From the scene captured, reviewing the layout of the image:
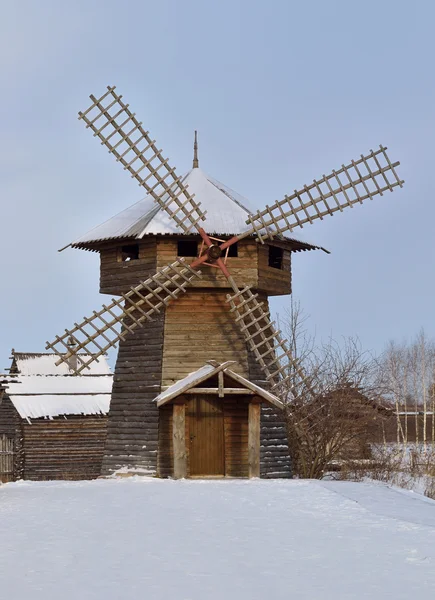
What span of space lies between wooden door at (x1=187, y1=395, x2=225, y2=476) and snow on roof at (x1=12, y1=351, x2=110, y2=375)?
1487cm

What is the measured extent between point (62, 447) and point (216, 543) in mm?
19320

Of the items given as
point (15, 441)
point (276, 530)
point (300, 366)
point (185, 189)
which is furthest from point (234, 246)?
point (15, 441)

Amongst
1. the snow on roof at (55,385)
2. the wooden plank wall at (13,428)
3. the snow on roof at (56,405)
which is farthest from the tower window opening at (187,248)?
the snow on roof at (55,385)

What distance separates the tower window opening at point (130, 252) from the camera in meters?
23.4

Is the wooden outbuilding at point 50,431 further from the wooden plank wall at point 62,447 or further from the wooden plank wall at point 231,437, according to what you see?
the wooden plank wall at point 231,437

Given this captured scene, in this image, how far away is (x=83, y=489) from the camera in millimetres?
17719

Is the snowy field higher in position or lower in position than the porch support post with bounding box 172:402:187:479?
lower

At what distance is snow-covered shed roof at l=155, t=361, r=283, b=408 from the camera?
20188 millimetres

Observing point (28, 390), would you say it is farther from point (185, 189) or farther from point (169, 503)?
point (169, 503)

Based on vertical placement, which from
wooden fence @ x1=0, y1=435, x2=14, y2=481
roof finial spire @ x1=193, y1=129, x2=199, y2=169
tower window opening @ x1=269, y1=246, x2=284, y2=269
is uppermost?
roof finial spire @ x1=193, y1=129, x2=199, y2=169

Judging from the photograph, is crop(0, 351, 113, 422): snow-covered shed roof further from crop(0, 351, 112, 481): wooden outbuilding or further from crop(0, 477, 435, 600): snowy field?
crop(0, 477, 435, 600): snowy field

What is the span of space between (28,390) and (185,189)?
12832 mm

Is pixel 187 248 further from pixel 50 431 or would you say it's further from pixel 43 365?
pixel 43 365

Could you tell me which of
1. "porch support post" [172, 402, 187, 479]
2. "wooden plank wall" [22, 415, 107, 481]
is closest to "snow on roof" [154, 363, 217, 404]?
"porch support post" [172, 402, 187, 479]
